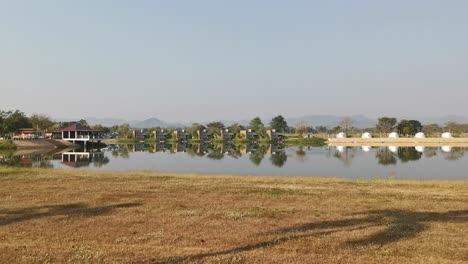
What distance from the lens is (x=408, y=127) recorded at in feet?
538

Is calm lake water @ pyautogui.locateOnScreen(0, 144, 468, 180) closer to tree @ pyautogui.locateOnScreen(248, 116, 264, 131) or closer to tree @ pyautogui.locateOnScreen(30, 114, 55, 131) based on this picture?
tree @ pyautogui.locateOnScreen(30, 114, 55, 131)

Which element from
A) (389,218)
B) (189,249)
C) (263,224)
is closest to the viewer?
(189,249)

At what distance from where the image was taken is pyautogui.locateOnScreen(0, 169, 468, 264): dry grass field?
29.5 feet

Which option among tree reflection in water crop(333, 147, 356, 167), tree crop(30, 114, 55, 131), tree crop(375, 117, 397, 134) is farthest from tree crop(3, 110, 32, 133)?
tree crop(375, 117, 397, 134)

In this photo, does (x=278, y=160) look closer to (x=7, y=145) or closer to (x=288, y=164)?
(x=288, y=164)

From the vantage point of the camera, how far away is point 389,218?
12.6 m

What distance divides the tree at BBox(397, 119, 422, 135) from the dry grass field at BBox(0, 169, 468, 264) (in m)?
158

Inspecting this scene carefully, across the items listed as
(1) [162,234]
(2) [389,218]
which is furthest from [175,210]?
(2) [389,218]

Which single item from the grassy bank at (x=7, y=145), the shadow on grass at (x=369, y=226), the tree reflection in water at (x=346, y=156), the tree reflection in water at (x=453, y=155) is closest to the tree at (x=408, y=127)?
the tree reflection in water at (x=346, y=156)

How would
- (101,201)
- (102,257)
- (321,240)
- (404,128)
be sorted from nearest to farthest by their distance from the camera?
(102,257) → (321,240) → (101,201) → (404,128)

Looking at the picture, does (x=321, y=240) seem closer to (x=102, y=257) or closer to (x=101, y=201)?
(x=102, y=257)

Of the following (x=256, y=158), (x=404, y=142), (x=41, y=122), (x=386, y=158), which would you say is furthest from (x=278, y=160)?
(x=41, y=122)

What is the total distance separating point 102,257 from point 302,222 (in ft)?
19.4

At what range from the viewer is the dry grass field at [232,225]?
8977 millimetres
